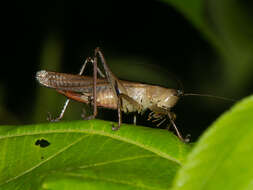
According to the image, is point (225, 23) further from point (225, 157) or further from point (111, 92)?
point (225, 157)

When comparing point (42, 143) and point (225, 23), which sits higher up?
point (225, 23)

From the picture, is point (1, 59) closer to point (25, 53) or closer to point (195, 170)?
point (25, 53)

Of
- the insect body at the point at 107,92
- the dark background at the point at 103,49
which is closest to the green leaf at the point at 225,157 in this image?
the insect body at the point at 107,92

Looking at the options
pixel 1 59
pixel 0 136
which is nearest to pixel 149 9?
pixel 1 59

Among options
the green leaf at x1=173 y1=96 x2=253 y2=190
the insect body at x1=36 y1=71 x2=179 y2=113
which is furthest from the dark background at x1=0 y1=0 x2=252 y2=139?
the green leaf at x1=173 y1=96 x2=253 y2=190

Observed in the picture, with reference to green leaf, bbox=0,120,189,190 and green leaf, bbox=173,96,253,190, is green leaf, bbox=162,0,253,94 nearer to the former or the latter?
green leaf, bbox=0,120,189,190

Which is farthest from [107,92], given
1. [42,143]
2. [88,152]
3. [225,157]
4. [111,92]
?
[225,157]
